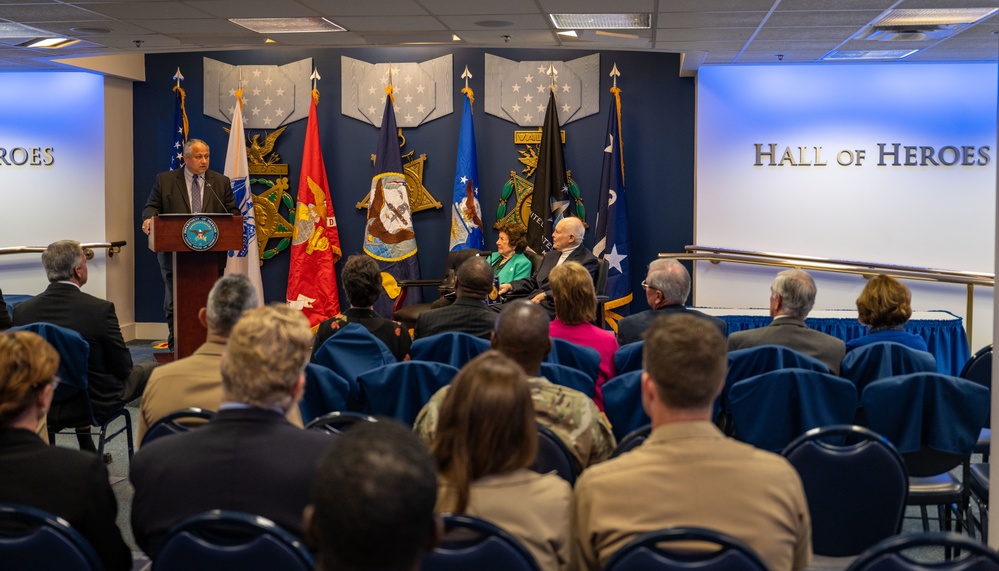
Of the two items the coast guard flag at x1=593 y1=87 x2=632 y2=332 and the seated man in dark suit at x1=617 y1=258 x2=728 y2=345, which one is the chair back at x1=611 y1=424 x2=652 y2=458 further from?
the coast guard flag at x1=593 y1=87 x2=632 y2=332

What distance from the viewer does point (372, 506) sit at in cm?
128

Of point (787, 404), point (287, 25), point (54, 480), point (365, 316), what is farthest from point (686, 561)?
point (287, 25)

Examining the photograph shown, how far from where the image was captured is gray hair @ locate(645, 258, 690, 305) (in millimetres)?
4883

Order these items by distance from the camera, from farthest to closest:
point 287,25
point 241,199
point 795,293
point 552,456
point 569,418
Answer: point 241,199 → point 287,25 → point 795,293 → point 569,418 → point 552,456

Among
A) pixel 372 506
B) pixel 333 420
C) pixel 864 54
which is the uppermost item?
pixel 864 54

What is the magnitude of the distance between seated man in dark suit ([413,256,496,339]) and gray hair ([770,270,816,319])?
1423 millimetres

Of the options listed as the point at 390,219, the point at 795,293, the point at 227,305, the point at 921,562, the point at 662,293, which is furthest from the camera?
the point at 390,219

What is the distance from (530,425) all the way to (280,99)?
309 inches

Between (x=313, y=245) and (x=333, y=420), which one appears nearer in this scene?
(x=333, y=420)

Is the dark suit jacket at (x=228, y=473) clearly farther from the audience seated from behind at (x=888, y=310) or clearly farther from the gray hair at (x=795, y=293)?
the audience seated from behind at (x=888, y=310)

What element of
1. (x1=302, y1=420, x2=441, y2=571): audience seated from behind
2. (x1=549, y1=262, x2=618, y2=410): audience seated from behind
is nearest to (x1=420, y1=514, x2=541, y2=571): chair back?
(x1=302, y1=420, x2=441, y2=571): audience seated from behind

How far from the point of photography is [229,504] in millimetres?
2227

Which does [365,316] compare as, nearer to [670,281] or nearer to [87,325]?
[87,325]

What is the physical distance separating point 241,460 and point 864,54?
714 cm
